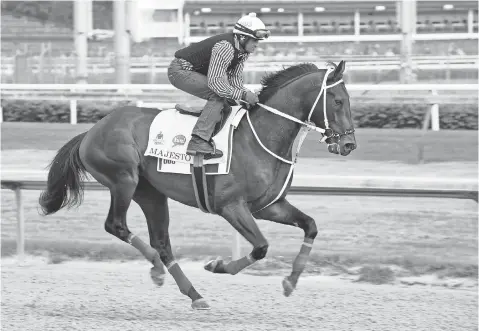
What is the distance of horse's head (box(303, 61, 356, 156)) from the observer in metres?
5.16

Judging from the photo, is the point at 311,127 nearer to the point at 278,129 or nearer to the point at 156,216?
the point at 278,129

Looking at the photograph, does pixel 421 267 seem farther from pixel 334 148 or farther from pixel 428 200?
pixel 428 200

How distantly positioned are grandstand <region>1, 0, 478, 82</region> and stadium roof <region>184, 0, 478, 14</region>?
2 cm

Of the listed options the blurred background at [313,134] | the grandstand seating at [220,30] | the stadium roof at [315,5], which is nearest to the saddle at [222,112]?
the blurred background at [313,134]

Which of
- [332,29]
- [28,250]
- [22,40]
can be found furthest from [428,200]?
[22,40]

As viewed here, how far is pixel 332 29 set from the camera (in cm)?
1622

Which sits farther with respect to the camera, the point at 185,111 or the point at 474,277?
the point at 474,277

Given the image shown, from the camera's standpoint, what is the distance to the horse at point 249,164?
5.23 m

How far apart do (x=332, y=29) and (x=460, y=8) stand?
2.10m

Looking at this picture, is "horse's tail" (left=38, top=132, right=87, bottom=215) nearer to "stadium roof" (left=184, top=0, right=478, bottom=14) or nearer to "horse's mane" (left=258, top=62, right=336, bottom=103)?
"horse's mane" (left=258, top=62, right=336, bottom=103)

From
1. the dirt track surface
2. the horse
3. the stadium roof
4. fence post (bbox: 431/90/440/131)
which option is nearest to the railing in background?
the stadium roof

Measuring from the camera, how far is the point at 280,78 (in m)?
5.52

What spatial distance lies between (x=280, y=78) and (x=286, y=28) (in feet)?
36.6

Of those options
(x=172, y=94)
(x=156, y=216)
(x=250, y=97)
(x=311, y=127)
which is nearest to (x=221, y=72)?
(x=250, y=97)
